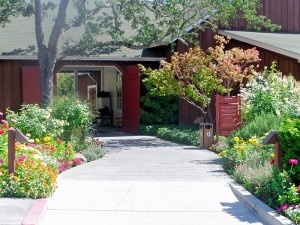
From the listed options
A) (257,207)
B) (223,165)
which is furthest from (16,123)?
(257,207)

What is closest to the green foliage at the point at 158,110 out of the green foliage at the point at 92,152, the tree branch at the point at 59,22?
the tree branch at the point at 59,22

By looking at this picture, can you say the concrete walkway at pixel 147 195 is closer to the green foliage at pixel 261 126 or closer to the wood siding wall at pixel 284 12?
the green foliage at pixel 261 126

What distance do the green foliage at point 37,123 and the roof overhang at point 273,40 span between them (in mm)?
8139

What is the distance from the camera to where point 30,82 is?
23.7m

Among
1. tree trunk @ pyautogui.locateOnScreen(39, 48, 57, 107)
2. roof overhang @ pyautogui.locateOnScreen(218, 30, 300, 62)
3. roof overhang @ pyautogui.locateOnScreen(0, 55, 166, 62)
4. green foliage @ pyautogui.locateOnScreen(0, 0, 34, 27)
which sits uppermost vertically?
green foliage @ pyautogui.locateOnScreen(0, 0, 34, 27)

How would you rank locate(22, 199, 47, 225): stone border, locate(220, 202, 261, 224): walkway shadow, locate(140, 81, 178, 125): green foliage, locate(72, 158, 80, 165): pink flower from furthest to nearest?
locate(140, 81, 178, 125): green foliage → locate(72, 158, 80, 165): pink flower → locate(220, 202, 261, 224): walkway shadow → locate(22, 199, 47, 225): stone border

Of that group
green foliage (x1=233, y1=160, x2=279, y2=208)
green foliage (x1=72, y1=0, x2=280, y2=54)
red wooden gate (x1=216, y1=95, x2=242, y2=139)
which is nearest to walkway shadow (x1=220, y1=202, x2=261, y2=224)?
green foliage (x1=233, y1=160, x2=279, y2=208)

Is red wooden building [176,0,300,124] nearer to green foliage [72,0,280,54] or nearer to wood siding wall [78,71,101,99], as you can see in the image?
green foliage [72,0,280,54]

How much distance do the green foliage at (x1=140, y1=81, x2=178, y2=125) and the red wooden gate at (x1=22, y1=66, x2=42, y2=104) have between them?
4.30 metres

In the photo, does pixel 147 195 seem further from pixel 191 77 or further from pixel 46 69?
pixel 191 77

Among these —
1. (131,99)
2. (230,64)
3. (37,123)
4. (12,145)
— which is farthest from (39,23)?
(12,145)

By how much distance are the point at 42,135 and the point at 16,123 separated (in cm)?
69

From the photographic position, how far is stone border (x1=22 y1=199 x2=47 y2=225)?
821cm

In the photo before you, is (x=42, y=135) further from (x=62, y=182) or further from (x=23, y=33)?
(x=23, y=33)
